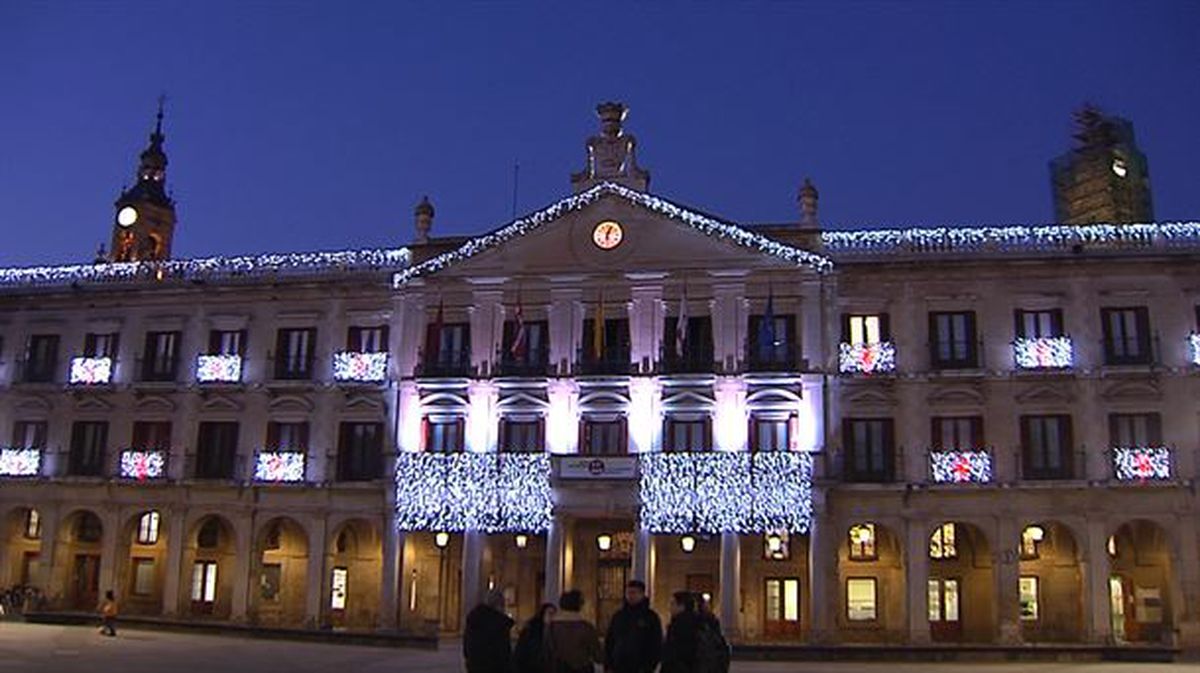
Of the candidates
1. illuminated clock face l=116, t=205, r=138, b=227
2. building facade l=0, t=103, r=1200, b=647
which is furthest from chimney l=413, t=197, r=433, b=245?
illuminated clock face l=116, t=205, r=138, b=227

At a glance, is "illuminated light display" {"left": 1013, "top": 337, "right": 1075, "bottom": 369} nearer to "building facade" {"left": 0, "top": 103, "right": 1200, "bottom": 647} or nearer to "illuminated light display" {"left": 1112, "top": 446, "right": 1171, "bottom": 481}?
"building facade" {"left": 0, "top": 103, "right": 1200, "bottom": 647}

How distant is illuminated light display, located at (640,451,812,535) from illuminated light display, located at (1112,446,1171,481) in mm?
9456

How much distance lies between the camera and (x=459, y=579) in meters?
41.2

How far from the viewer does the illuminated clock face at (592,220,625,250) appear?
3922 cm

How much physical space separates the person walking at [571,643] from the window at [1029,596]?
1164 inches

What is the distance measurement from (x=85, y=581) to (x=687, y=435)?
24.6 m

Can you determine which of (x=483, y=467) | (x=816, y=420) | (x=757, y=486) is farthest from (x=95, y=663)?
(x=816, y=420)

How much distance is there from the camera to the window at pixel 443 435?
3931 cm

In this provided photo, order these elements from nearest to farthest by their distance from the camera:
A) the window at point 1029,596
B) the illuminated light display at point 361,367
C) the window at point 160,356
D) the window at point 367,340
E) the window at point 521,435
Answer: the window at point 1029,596, the window at point 521,435, the illuminated light display at point 361,367, the window at point 367,340, the window at point 160,356

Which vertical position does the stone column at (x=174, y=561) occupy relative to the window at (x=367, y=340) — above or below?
below

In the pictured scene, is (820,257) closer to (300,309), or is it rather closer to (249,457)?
(300,309)

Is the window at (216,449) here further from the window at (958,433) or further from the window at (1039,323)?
the window at (1039,323)

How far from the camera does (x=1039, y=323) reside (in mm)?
37344

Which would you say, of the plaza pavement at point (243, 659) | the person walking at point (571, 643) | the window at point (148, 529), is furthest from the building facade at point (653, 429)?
the person walking at point (571, 643)
